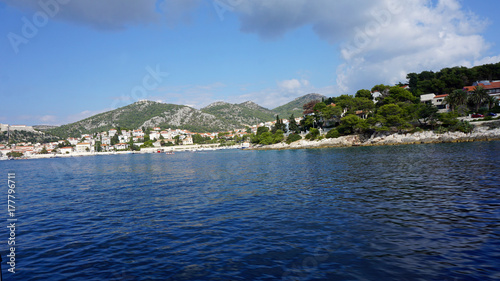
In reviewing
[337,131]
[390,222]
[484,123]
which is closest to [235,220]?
[390,222]

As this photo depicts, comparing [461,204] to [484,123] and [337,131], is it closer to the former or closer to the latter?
[484,123]

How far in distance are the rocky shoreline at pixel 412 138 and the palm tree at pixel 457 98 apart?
41.4 ft

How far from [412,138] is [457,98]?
1850 centimetres

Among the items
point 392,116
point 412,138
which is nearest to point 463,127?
point 412,138

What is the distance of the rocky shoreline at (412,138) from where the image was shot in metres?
67.7

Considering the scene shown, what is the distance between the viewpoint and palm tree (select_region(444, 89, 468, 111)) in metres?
79.9

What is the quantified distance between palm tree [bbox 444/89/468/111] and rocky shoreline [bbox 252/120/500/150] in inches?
497

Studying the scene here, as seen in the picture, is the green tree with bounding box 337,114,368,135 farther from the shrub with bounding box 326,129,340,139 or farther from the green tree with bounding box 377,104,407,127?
the green tree with bounding box 377,104,407,127

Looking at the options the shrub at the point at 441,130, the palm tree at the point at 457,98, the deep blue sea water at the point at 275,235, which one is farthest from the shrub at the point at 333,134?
the deep blue sea water at the point at 275,235

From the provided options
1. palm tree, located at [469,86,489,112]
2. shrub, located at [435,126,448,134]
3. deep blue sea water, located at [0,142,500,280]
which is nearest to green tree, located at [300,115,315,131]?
shrub, located at [435,126,448,134]

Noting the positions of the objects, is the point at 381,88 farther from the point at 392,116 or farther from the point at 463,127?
the point at 463,127

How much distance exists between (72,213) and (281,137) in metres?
113

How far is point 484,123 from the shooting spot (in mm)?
69750

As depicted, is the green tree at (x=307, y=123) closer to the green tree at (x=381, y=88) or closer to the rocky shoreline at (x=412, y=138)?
the rocky shoreline at (x=412, y=138)
